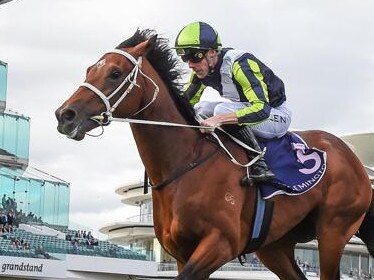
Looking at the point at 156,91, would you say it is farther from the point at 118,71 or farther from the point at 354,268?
the point at 354,268

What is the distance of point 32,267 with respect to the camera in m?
27.0

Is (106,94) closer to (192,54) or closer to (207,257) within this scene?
(192,54)

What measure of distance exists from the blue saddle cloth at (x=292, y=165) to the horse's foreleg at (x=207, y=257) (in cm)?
66

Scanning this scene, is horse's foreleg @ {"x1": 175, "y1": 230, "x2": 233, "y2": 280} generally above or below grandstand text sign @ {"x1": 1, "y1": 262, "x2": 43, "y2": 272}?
below

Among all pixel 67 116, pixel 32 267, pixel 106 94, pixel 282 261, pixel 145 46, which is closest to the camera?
pixel 67 116

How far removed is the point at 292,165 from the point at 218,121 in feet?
2.68

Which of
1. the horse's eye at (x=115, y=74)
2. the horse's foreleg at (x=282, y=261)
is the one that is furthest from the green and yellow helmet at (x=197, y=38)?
the horse's foreleg at (x=282, y=261)

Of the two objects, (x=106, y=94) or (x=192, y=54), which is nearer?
→ (x=106, y=94)

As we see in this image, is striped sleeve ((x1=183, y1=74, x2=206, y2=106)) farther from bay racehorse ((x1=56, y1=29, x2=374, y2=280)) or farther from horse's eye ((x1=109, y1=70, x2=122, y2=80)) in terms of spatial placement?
horse's eye ((x1=109, y1=70, x2=122, y2=80))

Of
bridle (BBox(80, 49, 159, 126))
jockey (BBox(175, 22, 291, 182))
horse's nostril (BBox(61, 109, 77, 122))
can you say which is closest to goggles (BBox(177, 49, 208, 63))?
jockey (BBox(175, 22, 291, 182))

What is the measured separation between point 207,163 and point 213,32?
97 centimetres

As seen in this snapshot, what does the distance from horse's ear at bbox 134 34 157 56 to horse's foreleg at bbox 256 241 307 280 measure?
218 centimetres

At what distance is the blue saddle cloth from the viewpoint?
6.28 metres

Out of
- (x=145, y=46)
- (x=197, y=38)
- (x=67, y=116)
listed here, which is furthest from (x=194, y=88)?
(x=67, y=116)
